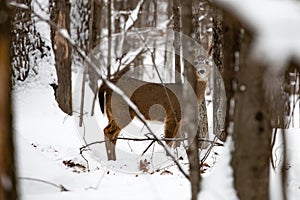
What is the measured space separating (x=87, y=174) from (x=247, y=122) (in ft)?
7.54

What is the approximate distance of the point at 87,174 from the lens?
418 cm

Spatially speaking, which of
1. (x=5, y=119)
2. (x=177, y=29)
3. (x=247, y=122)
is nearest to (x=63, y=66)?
(x=177, y=29)

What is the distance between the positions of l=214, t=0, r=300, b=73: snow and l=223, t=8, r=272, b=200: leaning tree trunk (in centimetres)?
29

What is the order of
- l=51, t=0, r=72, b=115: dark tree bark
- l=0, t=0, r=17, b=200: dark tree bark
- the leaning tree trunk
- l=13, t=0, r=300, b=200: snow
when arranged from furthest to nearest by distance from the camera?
l=51, t=0, r=72, b=115: dark tree bark
l=13, t=0, r=300, b=200: snow
the leaning tree trunk
l=0, t=0, r=17, b=200: dark tree bark

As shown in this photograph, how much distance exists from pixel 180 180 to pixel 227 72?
1.77 metres

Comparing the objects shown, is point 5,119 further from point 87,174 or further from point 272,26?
point 87,174

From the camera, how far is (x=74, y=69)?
55.1 ft

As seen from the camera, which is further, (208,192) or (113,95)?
(113,95)

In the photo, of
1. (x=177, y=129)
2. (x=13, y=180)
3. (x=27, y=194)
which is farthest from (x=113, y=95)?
(x=13, y=180)

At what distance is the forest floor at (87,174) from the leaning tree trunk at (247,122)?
8 cm

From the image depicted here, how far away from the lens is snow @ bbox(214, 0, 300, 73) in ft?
5.20

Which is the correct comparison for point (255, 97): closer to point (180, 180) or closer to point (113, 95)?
point (180, 180)

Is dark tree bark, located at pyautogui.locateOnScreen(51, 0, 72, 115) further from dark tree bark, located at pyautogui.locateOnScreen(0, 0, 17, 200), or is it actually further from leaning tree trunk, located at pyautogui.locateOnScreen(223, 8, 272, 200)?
dark tree bark, located at pyautogui.locateOnScreen(0, 0, 17, 200)

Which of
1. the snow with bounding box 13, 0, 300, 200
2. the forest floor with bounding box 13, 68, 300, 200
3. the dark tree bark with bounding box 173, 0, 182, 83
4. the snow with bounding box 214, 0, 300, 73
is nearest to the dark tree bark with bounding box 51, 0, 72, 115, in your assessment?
the snow with bounding box 13, 0, 300, 200
